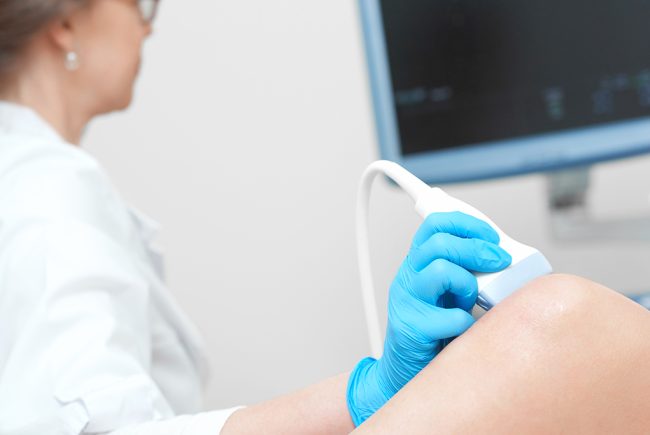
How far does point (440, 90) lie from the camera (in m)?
1.31

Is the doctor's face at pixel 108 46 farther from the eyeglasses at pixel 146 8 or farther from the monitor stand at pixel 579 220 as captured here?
the monitor stand at pixel 579 220

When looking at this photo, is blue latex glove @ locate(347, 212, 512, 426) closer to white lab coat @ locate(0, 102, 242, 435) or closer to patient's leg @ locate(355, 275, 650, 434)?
patient's leg @ locate(355, 275, 650, 434)

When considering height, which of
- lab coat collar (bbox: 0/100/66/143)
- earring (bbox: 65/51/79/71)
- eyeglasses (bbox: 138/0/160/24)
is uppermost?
eyeglasses (bbox: 138/0/160/24)

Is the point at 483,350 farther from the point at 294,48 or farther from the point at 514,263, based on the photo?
the point at 294,48

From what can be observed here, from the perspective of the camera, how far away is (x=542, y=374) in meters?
0.55

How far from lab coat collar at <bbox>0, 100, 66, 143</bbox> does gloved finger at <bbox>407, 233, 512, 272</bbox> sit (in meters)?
0.63

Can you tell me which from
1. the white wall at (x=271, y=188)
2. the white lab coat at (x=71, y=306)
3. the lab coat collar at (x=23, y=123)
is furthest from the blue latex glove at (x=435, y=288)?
the white wall at (x=271, y=188)

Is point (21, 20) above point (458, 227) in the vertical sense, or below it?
above

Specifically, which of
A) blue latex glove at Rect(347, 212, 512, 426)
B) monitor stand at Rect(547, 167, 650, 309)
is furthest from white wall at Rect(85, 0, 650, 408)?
blue latex glove at Rect(347, 212, 512, 426)

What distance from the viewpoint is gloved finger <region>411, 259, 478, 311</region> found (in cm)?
59

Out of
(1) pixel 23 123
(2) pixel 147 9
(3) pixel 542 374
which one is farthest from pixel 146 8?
(3) pixel 542 374

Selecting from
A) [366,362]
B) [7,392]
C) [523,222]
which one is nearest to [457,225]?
[366,362]

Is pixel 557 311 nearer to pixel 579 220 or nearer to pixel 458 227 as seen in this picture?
pixel 458 227

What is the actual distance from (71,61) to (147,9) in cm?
14
